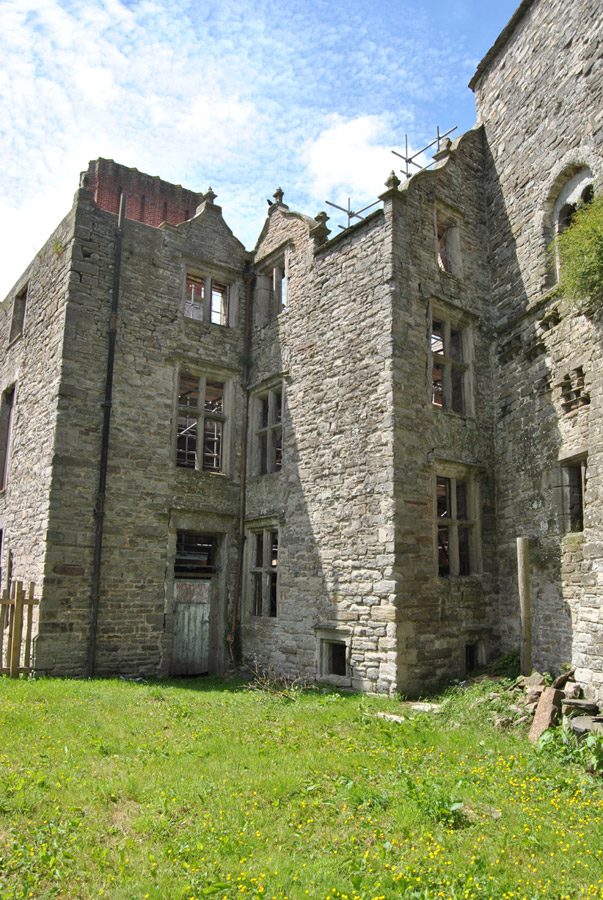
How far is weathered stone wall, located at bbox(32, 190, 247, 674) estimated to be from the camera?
1139cm

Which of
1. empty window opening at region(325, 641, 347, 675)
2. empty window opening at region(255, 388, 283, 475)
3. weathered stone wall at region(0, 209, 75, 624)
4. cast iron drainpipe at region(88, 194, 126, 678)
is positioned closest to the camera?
empty window opening at region(325, 641, 347, 675)

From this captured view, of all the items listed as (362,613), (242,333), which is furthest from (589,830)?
(242,333)

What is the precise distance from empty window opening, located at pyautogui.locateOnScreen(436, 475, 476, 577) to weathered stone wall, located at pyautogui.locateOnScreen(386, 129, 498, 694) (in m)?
0.14

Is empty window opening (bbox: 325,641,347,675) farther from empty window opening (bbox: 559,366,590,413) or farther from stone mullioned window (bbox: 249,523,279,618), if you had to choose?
empty window opening (bbox: 559,366,590,413)

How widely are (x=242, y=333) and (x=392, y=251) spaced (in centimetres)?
485

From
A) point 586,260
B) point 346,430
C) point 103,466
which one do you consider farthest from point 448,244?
point 103,466

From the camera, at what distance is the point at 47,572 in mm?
11047

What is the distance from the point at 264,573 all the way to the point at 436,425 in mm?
4708

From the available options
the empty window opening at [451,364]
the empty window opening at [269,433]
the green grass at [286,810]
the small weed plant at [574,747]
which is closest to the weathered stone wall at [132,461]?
the empty window opening at [269,433]

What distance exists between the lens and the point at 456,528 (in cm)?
1113

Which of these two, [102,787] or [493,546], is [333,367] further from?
[102,787]

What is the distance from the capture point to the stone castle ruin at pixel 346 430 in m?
10.1

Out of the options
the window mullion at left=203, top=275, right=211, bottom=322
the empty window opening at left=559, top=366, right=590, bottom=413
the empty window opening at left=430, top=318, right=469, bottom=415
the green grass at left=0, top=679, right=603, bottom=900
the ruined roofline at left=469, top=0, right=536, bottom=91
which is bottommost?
the green grass at left=0, top=679, right=603, bottom=900

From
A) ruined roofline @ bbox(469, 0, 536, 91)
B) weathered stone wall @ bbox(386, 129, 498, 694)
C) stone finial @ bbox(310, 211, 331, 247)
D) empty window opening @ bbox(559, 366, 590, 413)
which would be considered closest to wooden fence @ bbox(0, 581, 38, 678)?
weathered stone wall @ bbox(386, 129, 498, 694)
